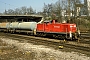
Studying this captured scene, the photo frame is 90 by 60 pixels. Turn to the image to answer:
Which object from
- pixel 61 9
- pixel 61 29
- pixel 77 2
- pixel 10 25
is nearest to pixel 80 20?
pixel 77 2

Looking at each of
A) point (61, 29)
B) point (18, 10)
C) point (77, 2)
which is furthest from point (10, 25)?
point (18, 10)

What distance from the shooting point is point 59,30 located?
80.6 ft

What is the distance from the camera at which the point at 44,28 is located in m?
27.6

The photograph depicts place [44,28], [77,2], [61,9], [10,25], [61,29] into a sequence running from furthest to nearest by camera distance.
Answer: [61,9] < [77,2] < [10,25] < [44,28] < [61,29]

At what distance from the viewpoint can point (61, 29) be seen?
24.3 meters

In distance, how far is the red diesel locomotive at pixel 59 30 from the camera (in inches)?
904

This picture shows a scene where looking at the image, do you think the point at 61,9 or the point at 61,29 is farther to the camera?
the point at 61,9

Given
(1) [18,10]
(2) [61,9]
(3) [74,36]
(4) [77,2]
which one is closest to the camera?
(3) [74,36]

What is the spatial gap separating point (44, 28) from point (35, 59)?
53.8 ft

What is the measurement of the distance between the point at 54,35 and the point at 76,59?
47.6 ft

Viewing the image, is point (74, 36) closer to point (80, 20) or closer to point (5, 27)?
point (5, 27)

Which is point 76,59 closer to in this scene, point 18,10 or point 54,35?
point 54,35

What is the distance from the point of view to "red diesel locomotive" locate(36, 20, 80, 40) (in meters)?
23.0

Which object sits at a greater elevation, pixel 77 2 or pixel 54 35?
pixel 77 2
